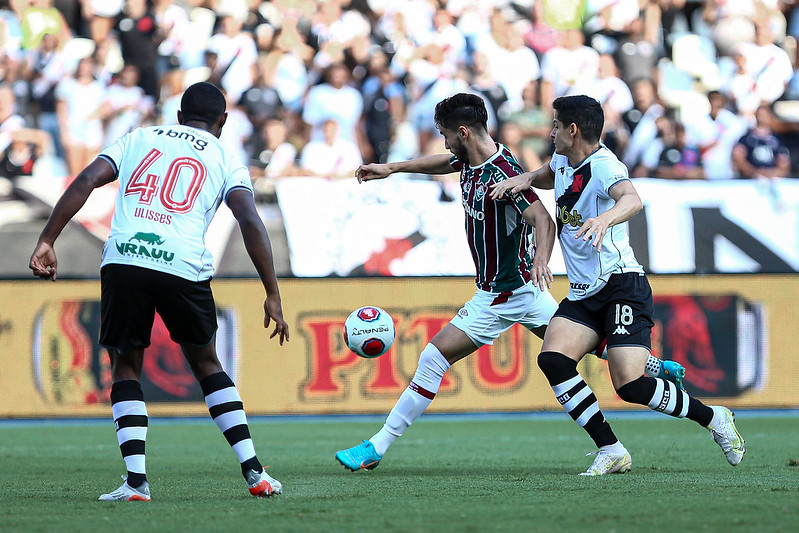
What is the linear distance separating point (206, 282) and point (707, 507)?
2526mm

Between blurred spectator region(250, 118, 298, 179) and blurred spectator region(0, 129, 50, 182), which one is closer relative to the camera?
blurred spectator region(0, 129, 50, 182)

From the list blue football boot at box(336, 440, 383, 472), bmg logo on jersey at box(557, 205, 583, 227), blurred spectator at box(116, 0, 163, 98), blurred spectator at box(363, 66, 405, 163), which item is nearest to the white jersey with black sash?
bmg logo on jersey at box(557, 205, 583, 227)

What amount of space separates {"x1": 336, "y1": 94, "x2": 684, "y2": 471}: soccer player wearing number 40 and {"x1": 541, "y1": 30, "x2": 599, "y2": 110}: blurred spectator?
335 inches

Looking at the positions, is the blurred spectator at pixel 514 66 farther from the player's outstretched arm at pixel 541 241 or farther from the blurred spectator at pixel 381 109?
the player's outstretched arm at pixel 541 241

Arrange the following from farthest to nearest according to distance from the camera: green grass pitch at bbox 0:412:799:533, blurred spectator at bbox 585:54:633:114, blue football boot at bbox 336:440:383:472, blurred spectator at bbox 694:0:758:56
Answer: blurred spectator at bbox 694:0:758:56
blurred spectator at bbox 585:54:633:114
blue football boot at bbox 336:440:383:472
green grass pitch at bbox 0:412:799:533

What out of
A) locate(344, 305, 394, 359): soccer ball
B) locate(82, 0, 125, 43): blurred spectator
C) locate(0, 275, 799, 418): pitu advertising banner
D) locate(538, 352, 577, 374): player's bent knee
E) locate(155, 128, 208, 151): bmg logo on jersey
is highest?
locate(82, 0, 125, 43): blurred spectator

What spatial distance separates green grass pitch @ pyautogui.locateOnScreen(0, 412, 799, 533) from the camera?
177 inches

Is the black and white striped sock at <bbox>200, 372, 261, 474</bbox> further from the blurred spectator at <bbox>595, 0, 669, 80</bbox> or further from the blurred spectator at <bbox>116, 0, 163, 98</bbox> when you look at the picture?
the blurred spectator at <bbox>595, 0, 669, 80</bbox>

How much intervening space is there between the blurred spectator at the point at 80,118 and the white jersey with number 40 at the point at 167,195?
31.1ft

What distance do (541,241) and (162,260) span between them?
7.13 ft

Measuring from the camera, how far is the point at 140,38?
1558 centimetres

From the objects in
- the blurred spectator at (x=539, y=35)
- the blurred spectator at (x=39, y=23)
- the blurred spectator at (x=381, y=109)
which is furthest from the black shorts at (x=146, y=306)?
the blurred spectator at (x=539, y=35)

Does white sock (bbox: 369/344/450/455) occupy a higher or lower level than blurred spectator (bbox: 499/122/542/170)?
lower

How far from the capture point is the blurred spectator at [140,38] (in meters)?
15.5
